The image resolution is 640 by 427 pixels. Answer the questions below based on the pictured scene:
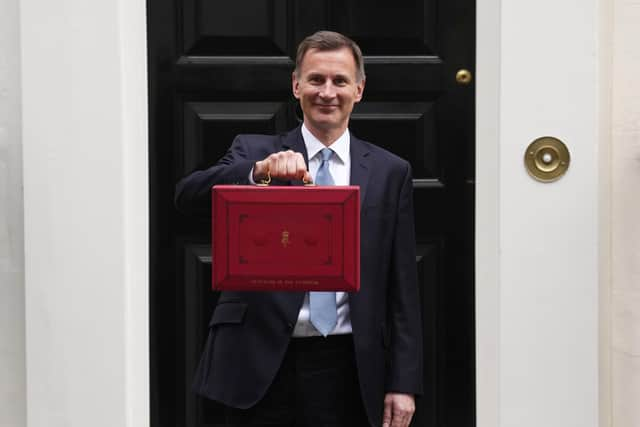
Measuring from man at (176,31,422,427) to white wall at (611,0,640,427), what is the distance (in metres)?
0.72

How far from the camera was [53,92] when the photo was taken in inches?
150

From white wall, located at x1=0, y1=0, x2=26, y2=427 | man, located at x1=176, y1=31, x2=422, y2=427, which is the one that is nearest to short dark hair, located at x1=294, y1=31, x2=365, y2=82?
man, located at x1=176, y1=31, x2=422, y2=427

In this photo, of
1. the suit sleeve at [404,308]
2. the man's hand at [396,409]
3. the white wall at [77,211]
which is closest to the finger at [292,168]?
the suit sleeve at [404,308]

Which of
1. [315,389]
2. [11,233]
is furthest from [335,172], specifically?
[11,233]

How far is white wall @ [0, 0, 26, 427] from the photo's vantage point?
151 inches

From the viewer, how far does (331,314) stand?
3402mm

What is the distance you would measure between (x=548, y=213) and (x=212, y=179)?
3.72ft

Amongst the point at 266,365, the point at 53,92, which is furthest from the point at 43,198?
the point at 266,365

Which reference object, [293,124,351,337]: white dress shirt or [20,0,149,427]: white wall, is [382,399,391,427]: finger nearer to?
[293,124,351,337]: white dress shirt

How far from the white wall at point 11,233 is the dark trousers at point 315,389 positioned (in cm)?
86

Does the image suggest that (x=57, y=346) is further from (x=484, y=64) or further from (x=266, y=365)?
(x=484, y=64)

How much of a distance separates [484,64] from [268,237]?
3.68 ft

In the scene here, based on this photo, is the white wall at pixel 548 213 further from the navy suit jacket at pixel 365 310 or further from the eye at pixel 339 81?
the eye at pixel 339 81

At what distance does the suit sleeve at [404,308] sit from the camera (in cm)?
348
